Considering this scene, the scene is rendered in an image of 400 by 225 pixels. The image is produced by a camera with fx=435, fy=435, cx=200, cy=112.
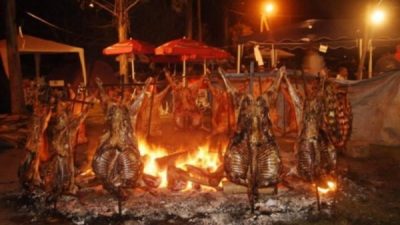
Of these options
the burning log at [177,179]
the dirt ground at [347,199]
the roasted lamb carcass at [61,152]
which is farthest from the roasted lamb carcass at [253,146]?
the roasted lamb carcass at [61,152]

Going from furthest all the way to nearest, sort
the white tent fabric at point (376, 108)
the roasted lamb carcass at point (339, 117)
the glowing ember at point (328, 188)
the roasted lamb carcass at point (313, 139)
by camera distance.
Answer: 1. the white tent fabric at point (376, 108)
2. the roasted lamb carcass at point (339, 117)
3. the glowing ember at point (328, 188)
4. the roasted lamb carcass at point (313, 139)

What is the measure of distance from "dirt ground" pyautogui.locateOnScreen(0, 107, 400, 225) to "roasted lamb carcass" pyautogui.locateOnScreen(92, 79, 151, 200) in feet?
2.29

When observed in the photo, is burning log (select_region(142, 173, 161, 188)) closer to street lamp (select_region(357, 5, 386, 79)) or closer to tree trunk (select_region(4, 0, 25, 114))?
street lamp (select_region(357, 5, 386, 79))

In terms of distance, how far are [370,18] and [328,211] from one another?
896cm

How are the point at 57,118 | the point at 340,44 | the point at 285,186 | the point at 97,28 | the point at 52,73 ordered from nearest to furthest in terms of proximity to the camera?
1. the point at 57,118
2. the point at 285,186
3. the point at 340,44
4. the point at 52,73
5. the point at 97,28

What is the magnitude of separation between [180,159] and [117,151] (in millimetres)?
1791

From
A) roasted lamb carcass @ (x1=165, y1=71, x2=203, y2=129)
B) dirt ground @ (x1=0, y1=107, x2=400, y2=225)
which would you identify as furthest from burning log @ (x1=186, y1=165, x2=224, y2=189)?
roasted lamb carcass @ (x1=165, y1=71, x2=203, y2=129)

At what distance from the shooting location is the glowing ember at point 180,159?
26.7 feet

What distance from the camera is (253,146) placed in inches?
267

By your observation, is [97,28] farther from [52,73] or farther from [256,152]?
[256,152]

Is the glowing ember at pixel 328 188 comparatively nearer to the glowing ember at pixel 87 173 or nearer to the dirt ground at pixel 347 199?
the dirt ground at pixel 347 199

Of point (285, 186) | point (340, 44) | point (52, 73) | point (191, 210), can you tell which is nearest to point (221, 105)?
point (285, 186)

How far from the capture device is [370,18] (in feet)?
44.8

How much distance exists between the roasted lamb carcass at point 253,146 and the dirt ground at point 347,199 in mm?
518
